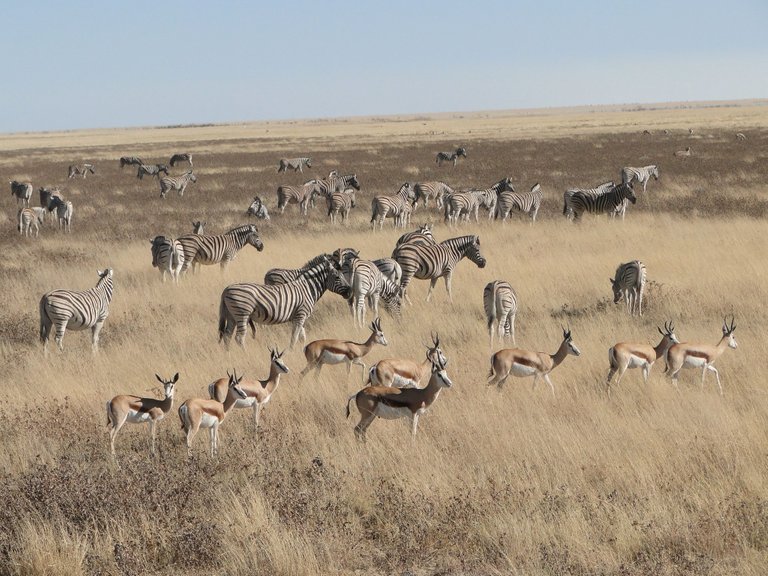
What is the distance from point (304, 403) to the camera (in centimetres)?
1060

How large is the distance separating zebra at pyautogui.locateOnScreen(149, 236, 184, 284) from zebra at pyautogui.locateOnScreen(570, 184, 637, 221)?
13.9 m

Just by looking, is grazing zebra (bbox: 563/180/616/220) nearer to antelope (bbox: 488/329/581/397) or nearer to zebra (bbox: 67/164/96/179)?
antelope (bbox: 488/329/581/397)

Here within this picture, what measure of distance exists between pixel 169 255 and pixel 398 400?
1215cm

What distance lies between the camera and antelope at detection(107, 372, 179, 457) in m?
8.89

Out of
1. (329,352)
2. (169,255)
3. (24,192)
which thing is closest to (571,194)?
(169,255)

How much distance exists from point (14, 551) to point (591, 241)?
750 inches

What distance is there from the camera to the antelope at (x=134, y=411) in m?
8.89

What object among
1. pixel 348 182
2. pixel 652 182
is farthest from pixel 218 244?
pixel 652 182

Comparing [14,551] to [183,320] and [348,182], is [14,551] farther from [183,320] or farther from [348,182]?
[348,182]

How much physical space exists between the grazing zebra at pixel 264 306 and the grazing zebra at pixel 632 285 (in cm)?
549

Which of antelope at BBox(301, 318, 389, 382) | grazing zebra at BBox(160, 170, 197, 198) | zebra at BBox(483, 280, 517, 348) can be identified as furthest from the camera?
grazing zebra at BBox(160, 170, 197, 198)

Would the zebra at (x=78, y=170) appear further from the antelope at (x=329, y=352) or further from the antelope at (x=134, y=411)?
the antelope at (x=134, y=411)

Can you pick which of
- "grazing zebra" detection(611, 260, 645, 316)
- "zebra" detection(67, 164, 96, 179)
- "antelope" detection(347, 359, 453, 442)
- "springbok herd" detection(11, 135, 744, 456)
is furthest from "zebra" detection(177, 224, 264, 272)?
"zebra" detection(67, 164, 96, 179)

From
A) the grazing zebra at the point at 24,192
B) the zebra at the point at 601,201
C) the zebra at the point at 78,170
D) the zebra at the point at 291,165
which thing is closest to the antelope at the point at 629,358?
the zebra at the point at 601,201
